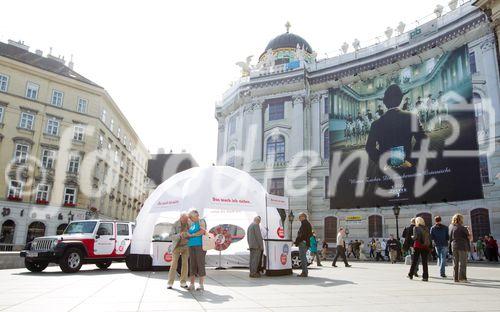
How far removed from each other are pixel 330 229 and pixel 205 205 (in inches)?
857

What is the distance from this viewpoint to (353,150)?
32656mm

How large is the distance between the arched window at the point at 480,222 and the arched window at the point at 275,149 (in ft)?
54.0

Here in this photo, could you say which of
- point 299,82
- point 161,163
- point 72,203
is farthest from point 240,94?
point 161,163

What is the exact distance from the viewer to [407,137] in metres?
29.5

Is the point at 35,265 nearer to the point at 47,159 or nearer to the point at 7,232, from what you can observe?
the point at 7,232

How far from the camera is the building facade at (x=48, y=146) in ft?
116

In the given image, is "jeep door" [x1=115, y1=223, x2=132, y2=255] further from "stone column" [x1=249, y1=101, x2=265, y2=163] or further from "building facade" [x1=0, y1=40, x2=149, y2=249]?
"building facade" [x1=0, y1=40, x2=149, y2=249]

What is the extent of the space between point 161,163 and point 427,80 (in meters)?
66.5

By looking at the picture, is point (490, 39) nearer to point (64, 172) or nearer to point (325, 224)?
point (325, 224)

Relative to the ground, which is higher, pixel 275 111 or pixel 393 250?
pixel 275 111

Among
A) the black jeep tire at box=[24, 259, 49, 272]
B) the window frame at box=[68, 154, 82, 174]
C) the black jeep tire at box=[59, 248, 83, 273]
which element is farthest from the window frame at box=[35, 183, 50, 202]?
the black jeep tire at box=[59, 248, 83, 273]

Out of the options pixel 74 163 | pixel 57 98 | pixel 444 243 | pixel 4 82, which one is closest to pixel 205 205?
pixel 444 243

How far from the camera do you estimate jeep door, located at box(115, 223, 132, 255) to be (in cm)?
A: 1483

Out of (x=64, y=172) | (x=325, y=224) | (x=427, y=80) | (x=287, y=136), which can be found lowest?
(x=325, y=224)
